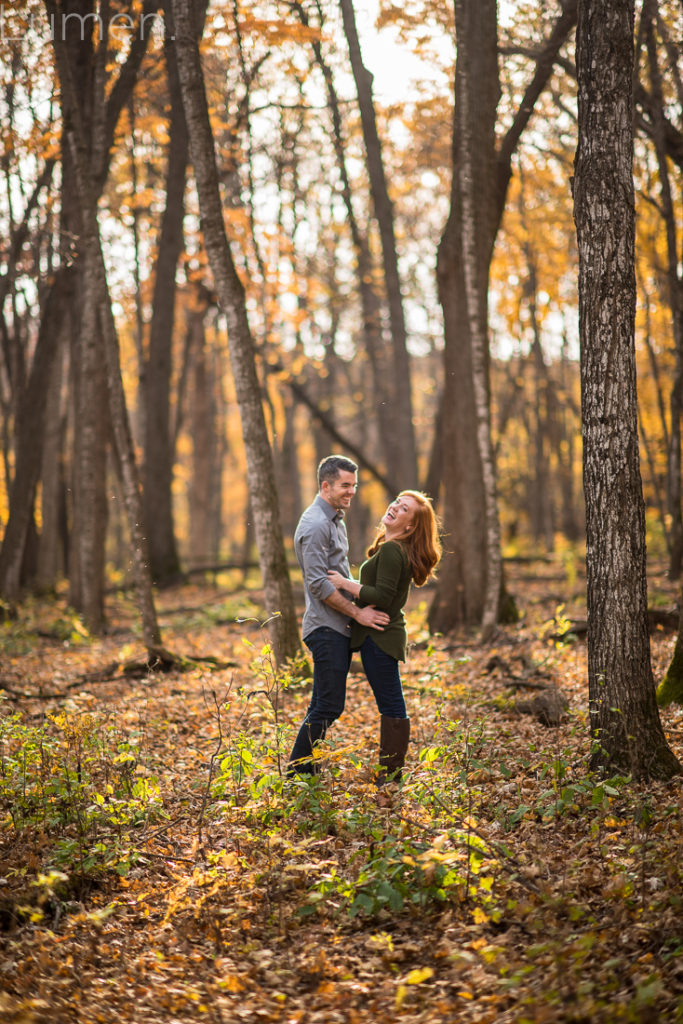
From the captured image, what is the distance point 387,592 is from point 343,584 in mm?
285

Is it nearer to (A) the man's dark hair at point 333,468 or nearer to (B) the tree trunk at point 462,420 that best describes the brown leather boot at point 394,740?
(A) the man's dark hair at point 333,468

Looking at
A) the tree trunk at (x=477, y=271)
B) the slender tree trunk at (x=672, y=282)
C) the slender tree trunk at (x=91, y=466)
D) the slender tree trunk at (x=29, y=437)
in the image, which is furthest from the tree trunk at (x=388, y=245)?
the slender tree trunk at (x=91, y=466)

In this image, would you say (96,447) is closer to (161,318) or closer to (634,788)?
(161,318)

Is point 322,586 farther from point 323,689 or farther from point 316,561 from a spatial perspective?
point 323,689

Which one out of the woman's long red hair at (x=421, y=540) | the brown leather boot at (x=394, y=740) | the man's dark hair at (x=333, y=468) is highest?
the man's dark hair at (x=333, y=468)

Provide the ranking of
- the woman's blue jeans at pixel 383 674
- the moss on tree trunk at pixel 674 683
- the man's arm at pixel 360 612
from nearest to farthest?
the man's arm at pixel 360 612 → the woman's blue jeans at pixel 383 674 → the moss on tree trunk at pixel 674 683

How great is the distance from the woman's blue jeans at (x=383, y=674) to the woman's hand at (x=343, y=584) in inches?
13.6

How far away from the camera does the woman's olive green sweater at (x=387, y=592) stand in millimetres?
5312

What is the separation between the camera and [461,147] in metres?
10.1

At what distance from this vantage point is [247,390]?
8.60m

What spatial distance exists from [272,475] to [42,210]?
11.3m

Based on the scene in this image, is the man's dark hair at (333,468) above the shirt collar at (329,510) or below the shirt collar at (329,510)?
above

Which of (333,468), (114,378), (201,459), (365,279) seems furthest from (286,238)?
(333,468)

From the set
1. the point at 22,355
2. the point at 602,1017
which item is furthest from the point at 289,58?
the point at 602,1017
